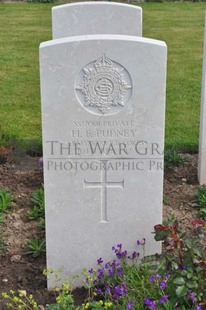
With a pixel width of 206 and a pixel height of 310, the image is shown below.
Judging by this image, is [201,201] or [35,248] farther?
[201,201]

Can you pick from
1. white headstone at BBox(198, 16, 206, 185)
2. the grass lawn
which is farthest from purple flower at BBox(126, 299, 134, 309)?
the grass lawn

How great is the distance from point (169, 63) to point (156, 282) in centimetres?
712

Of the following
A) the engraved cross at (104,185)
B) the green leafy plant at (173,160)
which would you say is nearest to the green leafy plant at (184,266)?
the engraved cross at (104,185)

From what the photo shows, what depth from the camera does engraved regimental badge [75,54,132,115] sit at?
370 cm

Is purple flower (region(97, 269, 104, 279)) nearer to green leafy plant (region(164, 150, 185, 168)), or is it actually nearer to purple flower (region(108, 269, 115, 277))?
purple flower (region(108, 269, 115, 277))

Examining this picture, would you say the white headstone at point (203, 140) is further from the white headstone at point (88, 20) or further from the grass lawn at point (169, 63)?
the grass lawn at point (169, 63)

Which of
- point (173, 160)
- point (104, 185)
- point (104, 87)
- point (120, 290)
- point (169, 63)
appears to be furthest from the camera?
point (169, 63)

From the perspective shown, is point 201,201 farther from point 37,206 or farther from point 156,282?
point 156,282

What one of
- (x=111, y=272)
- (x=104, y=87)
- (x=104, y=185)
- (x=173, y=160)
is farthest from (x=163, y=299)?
(x=173, y=160)

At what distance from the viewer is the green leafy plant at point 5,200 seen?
5.15 m

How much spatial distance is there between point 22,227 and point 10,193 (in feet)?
1.99

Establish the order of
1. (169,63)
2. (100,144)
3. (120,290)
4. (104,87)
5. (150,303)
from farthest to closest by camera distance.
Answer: (169,63)
(100,144)
(104,87)
(120,290)
(150,303)

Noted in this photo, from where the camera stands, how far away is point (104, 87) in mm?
3744

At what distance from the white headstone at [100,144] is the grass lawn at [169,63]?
2711 mm
